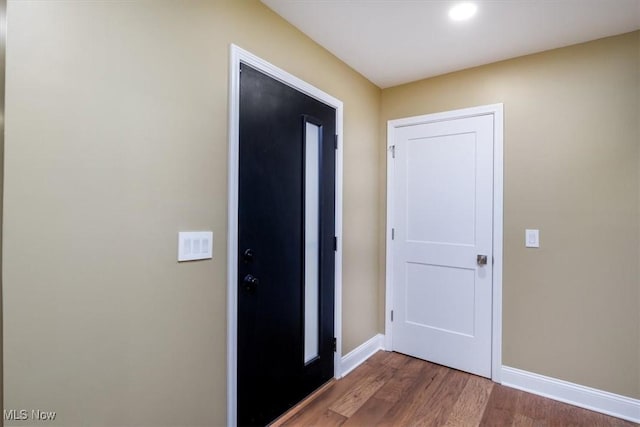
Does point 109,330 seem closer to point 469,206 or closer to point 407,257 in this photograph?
point 407,257

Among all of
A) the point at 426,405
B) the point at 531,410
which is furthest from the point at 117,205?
the point at 531,410

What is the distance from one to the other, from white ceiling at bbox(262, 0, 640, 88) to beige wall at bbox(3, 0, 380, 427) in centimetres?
48

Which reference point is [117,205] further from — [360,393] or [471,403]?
[471,403]

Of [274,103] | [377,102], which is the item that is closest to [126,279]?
[274,103]

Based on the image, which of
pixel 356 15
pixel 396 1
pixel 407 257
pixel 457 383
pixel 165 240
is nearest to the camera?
pixel 165 240

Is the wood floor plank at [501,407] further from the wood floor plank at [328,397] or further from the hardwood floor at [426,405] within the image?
the wood floor plank at [328,397]

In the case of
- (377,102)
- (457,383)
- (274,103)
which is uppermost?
(377,102)

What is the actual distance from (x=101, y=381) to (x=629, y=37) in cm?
346

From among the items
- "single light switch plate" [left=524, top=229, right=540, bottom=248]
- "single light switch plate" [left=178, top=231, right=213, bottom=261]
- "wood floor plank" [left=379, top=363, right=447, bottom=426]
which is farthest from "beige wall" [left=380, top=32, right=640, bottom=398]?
"single light switch plate" [left=178, top=231, right=213, bottom=261]

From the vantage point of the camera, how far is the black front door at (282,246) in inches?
68.2

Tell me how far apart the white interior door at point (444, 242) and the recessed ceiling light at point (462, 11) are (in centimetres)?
86

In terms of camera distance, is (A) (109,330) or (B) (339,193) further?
(B) (339,193)

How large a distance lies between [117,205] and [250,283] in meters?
0.76

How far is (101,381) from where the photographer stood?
47.4 inches
